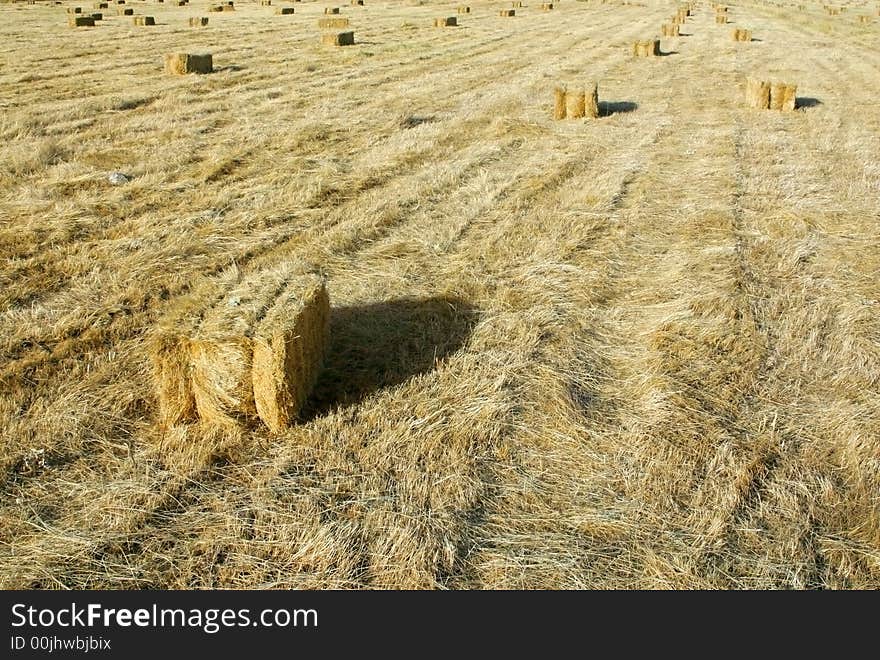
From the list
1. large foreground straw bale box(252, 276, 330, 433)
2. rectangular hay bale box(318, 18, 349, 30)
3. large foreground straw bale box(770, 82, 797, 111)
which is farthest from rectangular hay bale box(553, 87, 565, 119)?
rectangular hay bale box(318, 18, 349, 30)

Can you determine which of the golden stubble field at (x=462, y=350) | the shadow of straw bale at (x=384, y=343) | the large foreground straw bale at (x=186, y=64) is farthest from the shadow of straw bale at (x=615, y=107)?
the large foreground straw bale at (x=186, y=64)

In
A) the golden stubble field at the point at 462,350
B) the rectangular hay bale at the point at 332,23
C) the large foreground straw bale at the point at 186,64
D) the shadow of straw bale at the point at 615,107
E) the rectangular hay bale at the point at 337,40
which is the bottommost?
the golden stubble field at the point at 462,350

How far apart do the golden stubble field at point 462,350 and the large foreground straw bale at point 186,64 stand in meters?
3.58

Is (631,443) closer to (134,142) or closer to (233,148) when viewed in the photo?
(233,148)

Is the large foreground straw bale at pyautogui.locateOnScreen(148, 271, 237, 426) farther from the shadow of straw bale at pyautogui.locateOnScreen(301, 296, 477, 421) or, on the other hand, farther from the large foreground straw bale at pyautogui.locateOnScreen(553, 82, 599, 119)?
the large foreground straw bale at pyautogui.locateOnScreen(553, 82, 599, 119)

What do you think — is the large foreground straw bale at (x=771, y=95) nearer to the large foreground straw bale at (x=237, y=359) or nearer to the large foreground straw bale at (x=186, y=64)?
the large foreground straw bale at (x=186, y=64)

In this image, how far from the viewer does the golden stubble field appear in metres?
3.32

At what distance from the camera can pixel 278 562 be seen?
3215 millimetres

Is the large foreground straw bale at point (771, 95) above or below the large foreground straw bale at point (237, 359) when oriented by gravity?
above

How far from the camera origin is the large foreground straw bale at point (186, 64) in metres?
15.4

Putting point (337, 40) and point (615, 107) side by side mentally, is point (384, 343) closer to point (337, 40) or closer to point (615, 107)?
point (615, 107)

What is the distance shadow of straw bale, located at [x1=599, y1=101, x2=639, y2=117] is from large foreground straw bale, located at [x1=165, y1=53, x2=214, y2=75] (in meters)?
9.07

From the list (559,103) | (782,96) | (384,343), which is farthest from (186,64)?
(384,343)

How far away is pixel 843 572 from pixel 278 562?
2632 millimetres
